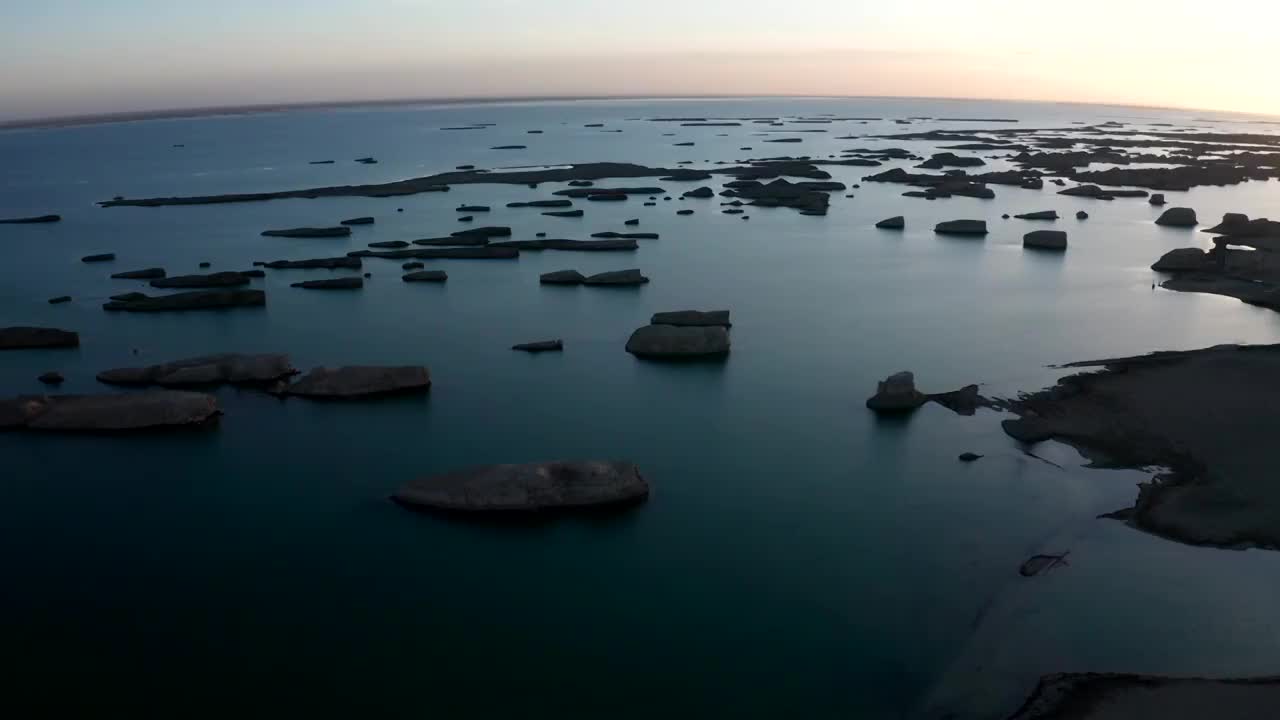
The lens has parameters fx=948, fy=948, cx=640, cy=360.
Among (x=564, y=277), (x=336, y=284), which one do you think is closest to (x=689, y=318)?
(x=564, y=277)

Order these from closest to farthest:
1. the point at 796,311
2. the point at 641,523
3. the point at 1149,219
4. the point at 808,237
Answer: the point at 641,523, the point at 796,311, the point at 808,237, the point at 1149,219

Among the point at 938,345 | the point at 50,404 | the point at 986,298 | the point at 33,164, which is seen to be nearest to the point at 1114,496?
the point at 938,345

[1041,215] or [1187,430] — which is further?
[1041,215]

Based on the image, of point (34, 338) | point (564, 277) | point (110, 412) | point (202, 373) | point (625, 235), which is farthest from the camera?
point (625, 235)

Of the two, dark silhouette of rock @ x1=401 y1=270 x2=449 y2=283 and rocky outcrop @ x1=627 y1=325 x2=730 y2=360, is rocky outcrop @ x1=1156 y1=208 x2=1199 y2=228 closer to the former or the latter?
rocky outcrop @ x1=627 y1=325 x2=730 y2=360

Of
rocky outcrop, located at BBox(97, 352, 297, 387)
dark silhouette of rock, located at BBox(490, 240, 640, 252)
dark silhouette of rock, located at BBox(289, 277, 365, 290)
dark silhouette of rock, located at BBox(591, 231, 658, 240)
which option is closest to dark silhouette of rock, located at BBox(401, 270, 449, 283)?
dark silhouette of rock, located at BBox(289, 277, 365, 290)

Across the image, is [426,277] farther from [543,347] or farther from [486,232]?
[543,347]

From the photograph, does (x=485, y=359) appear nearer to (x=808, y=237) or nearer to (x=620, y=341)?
(x=620, y=341)
